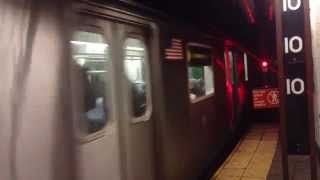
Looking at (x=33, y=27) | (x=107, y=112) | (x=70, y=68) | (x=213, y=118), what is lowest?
(x=213, y=118)

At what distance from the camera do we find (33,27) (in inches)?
101

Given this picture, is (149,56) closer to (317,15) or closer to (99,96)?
(99,96)

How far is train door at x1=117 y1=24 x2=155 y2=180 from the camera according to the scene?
12.8 ft

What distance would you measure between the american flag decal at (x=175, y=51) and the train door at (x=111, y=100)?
2.10ft

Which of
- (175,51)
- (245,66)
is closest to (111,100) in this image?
(175,51)

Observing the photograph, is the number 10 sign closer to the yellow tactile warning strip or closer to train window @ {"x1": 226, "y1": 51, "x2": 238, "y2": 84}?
the yellow tactile warning strip

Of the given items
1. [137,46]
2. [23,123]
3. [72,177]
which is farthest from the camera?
[137,46]

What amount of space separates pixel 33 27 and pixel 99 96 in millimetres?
1051

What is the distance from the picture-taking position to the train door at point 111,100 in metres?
3.20

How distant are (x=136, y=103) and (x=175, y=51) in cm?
144

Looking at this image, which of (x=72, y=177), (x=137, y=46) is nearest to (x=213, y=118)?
(x=137, y=46)

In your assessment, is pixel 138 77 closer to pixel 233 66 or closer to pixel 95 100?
pixel 95 100

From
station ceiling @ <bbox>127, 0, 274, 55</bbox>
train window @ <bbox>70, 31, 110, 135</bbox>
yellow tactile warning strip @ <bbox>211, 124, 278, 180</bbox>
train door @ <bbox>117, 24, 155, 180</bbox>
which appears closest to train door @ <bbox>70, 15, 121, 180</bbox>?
train window @ <bbox>70, 31, 110, 135</bbox>

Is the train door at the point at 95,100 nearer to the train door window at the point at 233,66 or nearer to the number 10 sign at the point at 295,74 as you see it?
the number 10 sign at the point at 295,74
